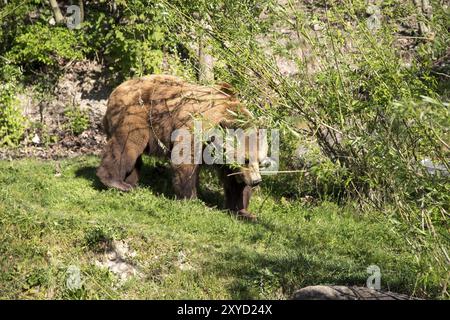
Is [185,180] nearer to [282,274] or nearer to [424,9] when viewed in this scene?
[282,274]

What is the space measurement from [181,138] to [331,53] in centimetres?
313

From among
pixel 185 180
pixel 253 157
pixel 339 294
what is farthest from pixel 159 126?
pixel 339 294

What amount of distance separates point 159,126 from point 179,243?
2.90 m

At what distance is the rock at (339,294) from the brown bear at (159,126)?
167 inches

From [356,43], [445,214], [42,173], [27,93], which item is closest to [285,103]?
[356,43]

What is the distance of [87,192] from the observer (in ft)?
40.0

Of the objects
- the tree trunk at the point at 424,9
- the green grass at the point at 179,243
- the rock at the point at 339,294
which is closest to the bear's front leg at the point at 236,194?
the green grass at the point at 179,243

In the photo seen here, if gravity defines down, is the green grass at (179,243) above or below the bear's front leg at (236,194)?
below

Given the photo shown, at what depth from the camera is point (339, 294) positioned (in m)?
7.28

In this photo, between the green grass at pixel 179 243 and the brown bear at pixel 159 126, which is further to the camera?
the brown bear at pixel 159 126

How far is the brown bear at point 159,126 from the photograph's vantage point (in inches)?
467

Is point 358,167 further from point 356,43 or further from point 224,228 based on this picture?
point 224,228

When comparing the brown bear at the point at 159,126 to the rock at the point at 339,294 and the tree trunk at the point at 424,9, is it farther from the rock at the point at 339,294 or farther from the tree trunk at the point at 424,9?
the rock at the point at 339,294

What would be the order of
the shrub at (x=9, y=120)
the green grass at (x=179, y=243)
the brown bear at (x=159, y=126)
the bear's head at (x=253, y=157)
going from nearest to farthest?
1. the green grass at (x=179, y=243)
2. the bear's head at (x=253, y=157)
3. the brown bear at (x=159, y=126)
4. the shrub at (x=9, y=120)
